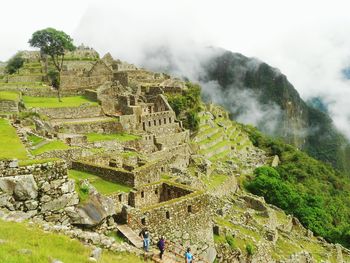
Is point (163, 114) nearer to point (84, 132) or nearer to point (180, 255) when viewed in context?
point (84, 132)

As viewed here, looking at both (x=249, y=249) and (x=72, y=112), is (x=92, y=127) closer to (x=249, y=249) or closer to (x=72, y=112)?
(x=72, y=112)

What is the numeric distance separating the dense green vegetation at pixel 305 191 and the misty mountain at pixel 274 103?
164 ft

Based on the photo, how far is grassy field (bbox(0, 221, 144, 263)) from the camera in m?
8.34

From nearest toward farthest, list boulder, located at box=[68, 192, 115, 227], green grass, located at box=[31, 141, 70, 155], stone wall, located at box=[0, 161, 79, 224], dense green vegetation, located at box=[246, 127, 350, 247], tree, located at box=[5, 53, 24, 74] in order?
stone wall, located at box=[0, 161, 79, 224]
boulder, located at box=[68, 192, 115, 227]
green grass, located at box=[31, 141, 70, 155]
dense green vegetation, located at box=[246, 127, 350, 247]
tree, located at box=[5, 53, 24, 74]

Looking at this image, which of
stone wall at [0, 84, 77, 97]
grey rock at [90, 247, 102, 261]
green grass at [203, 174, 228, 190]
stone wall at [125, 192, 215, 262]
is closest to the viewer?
grey rock at [90, 247, 102, 261]

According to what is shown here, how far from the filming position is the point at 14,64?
64.8 metres

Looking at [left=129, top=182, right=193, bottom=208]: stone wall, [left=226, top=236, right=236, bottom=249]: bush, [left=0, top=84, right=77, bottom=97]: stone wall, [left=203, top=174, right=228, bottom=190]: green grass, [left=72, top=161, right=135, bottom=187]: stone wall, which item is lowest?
[left=203, top=174, right=228, bottom=190]: green grass

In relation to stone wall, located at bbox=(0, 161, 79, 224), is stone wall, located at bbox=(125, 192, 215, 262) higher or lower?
lower

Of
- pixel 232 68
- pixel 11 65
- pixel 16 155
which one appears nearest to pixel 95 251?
pixel 16 155

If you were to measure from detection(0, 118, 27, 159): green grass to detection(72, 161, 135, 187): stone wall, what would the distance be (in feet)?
11.4

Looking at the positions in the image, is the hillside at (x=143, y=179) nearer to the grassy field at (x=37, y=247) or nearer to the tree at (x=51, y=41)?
the grassy field at (x=37, y=247)

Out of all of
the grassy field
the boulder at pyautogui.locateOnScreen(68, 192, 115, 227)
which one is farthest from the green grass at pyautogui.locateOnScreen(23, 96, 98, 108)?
the grassy field

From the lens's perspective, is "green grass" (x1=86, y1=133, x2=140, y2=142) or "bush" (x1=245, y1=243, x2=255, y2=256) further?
"green grass" (x1=86, y1=133, x2=140, y2=142)

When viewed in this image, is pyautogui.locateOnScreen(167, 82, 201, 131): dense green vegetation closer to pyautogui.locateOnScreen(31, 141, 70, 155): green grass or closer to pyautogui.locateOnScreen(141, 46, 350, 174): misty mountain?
pyautogui.locateOnScreen(31, 141, 70, 155): green grass
